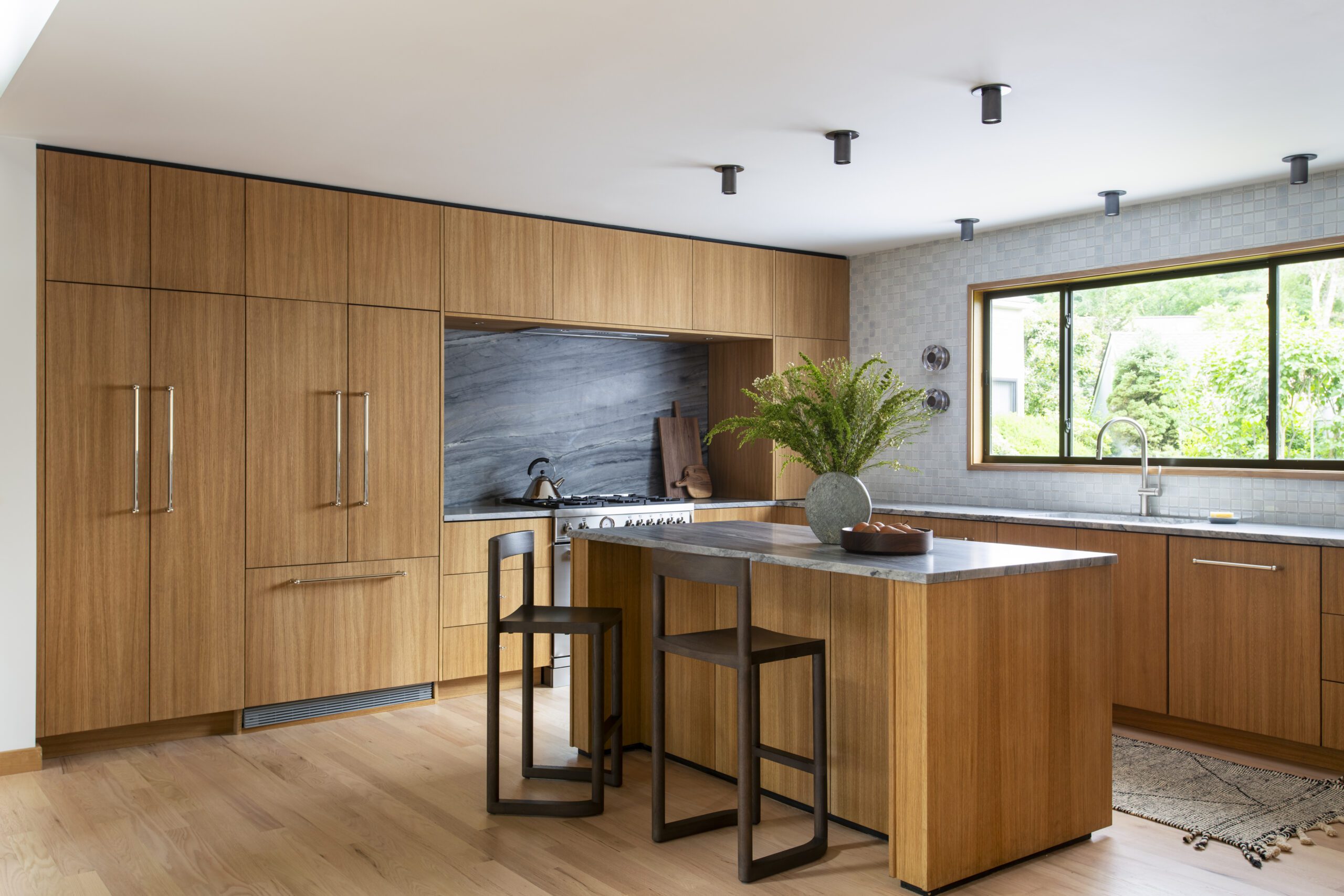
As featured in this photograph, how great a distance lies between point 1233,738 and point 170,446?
15.0 ft

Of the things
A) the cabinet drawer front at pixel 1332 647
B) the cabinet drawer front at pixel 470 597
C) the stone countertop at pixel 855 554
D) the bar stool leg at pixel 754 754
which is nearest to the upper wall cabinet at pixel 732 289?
the cabinet drawer front at pixel 470 597

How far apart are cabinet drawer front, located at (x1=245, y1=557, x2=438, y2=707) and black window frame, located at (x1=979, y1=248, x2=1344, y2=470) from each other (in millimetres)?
3273

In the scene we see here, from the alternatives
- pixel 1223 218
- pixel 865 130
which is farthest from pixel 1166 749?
pixel 865 130

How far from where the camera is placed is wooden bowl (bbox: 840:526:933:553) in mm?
3068

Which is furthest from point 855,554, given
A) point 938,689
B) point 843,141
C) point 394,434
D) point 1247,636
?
point 394,434

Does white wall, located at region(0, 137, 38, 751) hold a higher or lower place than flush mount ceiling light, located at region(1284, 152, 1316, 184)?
lower

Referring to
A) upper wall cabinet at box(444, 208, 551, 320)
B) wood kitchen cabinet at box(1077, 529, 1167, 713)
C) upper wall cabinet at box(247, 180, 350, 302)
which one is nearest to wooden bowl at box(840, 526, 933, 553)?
wood kitchen cabinet at box(1077, 529, 1167, 713)

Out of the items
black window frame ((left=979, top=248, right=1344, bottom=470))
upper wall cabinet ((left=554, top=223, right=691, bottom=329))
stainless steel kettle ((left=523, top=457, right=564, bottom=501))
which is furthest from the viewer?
stainless steel kettle ((left=523, top=457, right=564, bottom=501))

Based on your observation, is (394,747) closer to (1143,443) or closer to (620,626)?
(620,626)

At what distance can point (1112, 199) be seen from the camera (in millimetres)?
4898

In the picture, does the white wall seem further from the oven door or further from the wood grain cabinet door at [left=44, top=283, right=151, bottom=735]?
the oven door

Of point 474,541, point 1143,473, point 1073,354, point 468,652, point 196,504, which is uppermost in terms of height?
point 1073,354

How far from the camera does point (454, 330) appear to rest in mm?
5695

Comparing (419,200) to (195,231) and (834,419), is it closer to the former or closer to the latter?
(195,231)
